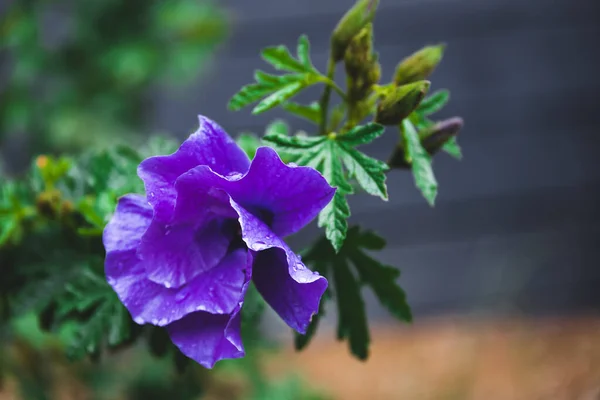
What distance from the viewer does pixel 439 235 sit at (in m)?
2.67

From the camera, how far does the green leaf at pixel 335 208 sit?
613mm

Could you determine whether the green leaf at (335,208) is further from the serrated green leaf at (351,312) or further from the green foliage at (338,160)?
the serrated green leaf at (351,312)

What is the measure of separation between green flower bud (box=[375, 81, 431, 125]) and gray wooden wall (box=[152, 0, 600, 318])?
176 cm

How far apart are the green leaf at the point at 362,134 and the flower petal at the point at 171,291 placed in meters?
0.15

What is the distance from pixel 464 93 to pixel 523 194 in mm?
457

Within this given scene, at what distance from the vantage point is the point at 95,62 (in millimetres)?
2098

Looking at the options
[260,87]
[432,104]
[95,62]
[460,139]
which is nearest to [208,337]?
[260,87]

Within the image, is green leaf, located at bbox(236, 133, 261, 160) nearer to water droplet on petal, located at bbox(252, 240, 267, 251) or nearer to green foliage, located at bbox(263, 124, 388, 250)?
green foliage, located at bbox(263, 124, 388, 250)

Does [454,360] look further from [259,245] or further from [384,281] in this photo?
[259,245]

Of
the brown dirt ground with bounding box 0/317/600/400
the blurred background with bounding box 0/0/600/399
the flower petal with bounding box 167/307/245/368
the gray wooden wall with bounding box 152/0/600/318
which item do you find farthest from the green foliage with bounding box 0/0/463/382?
the gray wooden wall with bounding box 152/0/600/318

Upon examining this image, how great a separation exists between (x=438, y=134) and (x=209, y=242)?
276mm

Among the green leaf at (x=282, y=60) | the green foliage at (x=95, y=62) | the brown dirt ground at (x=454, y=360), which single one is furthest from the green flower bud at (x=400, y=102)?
the green foliage at (x=95, y=62)

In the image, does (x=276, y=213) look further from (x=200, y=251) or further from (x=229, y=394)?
(x=229, y=394)

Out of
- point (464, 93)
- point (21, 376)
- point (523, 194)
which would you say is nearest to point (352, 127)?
point (21, 376)
